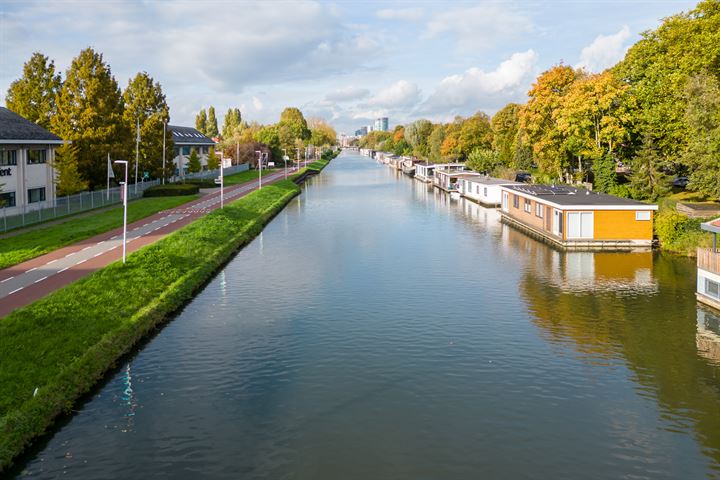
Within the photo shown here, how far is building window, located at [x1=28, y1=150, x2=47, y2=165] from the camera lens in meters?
59.7

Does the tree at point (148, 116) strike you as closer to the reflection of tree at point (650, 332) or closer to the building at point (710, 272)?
the reflection of tree at point (650, 332)

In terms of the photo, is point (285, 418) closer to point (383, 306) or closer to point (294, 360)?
point (294, 360)

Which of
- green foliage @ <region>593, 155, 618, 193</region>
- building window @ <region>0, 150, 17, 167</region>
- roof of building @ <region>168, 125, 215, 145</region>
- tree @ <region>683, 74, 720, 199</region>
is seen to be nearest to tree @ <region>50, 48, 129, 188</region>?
building window @ <region>0, 150, 17, 167</region>

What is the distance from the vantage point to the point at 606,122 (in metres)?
69.7

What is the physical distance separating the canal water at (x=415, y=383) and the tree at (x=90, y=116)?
38499 mm

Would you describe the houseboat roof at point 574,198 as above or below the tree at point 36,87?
below

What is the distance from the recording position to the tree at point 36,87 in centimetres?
8144

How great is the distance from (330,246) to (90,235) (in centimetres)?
1800

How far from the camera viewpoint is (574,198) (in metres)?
55.8

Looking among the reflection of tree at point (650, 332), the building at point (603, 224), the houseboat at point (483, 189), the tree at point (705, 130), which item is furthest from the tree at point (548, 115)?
the reflection of tree at point (650, 332)

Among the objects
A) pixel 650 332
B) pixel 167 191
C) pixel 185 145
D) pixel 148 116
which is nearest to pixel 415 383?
pixel 650 332

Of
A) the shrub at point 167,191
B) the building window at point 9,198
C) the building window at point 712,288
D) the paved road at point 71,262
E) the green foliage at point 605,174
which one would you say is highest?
the green foliage at point 605,174

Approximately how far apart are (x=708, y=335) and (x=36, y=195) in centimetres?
5661

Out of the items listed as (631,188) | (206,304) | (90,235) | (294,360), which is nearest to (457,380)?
(294,360)
